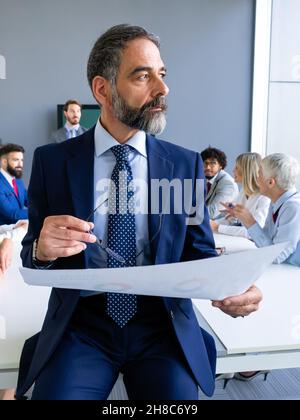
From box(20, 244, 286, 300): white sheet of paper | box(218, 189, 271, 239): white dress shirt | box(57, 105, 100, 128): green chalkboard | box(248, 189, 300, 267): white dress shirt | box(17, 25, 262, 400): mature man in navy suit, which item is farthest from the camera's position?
box(57, 105, 100, 128): green chalkboard

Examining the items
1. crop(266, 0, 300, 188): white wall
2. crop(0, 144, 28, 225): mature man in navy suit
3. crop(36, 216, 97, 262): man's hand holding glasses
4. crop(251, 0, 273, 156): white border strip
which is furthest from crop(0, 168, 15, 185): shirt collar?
crop(251, 0, 273, 156): white border strip

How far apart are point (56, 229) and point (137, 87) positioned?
533mm

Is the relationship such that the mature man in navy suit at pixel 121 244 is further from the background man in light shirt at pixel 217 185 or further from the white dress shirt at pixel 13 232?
the background man in light shirt at pixel 217 185

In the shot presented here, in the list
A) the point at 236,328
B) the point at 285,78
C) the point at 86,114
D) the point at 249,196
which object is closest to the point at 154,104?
the point at 236,328

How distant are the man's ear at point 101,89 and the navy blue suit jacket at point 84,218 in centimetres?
12

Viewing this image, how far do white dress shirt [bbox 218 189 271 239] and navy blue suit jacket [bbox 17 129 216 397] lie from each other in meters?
1.57

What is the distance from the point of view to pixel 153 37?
1.25 m

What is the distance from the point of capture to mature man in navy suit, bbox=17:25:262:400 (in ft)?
3.50

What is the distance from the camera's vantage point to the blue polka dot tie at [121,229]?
1.15m

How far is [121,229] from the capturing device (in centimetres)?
119

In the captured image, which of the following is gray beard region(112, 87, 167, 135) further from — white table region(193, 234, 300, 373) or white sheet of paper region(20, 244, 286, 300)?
white table region(193, 234, 300, 373)

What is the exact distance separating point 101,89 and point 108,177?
11.4 inches

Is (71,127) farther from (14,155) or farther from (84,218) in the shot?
(84,218)

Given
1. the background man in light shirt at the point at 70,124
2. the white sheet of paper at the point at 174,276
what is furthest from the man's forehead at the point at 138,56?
the background man in light shirt at the point at 70,124
